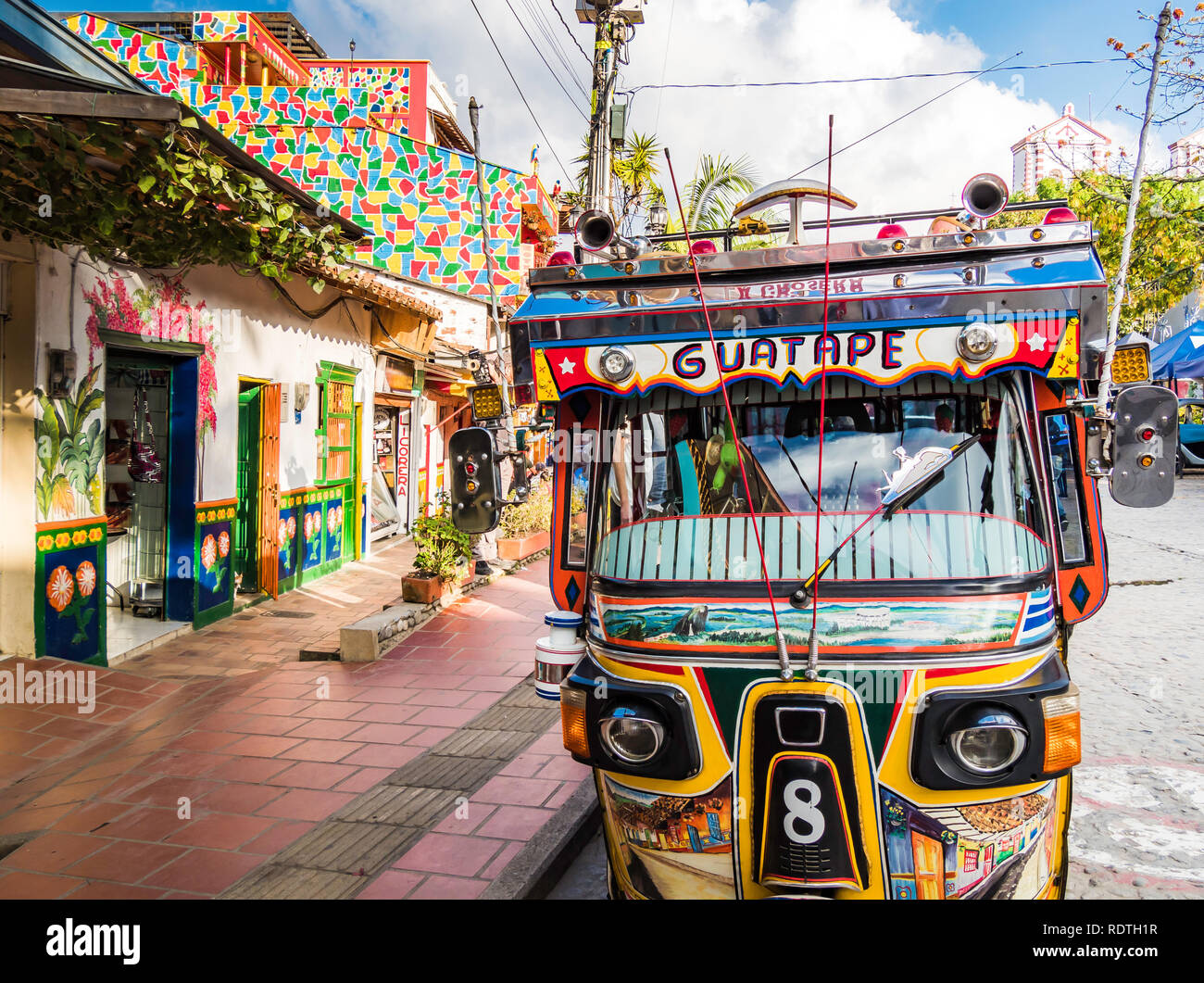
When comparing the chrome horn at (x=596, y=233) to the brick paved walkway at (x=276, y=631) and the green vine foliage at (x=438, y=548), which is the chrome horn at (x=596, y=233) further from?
the green vine foliage at (x=438, y=548)

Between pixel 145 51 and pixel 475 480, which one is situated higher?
pixel 145 51

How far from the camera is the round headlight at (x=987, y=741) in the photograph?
2.44 m

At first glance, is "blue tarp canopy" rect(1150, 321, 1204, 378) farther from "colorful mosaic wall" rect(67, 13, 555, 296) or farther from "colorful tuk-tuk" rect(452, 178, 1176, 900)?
"colorful tuk-tuk" rect(452, 178, 1176, 900)

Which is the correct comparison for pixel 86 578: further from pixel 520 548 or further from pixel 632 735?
pixel 520 548

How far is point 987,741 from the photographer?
2465mm

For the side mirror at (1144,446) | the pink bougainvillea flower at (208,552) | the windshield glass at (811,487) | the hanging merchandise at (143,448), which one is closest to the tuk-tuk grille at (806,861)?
the windshield glass at (811,487)

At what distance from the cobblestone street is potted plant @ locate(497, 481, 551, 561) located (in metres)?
6.96

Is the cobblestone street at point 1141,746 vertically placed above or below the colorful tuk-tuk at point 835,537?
below

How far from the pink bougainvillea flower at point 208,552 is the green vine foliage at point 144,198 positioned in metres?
3.25

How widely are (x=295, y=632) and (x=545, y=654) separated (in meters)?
5.67

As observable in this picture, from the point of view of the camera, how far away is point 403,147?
1692 cm

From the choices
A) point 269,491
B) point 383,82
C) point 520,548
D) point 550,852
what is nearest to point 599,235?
point 550,852

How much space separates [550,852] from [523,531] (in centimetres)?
925
